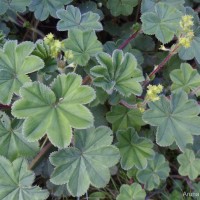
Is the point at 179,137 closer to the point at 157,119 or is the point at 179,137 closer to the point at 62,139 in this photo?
the point at 157,119

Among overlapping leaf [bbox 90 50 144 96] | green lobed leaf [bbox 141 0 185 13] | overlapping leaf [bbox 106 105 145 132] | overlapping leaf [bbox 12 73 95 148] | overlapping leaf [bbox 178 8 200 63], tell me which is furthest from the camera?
green lobed leaf [bbox 141 0 185 13]

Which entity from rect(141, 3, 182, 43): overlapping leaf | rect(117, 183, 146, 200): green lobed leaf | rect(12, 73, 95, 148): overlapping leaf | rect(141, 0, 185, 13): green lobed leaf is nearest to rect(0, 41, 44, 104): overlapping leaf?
rect(12, 73, 95, 148): overlapping leaf

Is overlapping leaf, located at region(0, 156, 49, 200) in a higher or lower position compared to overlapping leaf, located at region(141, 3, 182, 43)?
lower

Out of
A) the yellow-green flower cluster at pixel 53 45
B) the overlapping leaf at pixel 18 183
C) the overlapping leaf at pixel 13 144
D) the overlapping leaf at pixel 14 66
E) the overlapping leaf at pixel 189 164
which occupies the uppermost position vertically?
the yellow-green flower cluster at pixel 53 45

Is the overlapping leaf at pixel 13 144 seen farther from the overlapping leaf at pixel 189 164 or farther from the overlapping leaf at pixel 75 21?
the overlapping leaf at pixel 189 164

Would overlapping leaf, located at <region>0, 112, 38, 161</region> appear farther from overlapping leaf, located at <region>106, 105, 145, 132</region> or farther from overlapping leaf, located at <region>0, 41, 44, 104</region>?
overlapping leaf, located at <region>106, 105, 145, 132</region>

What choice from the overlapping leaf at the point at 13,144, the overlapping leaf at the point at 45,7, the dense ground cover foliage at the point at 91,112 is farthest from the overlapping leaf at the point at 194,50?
the overlapping leaf at the point at 13,144
